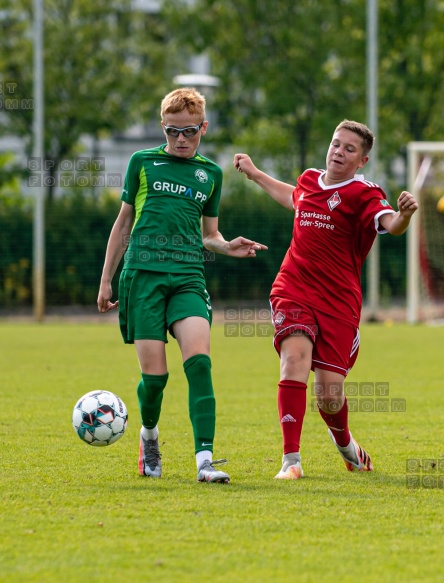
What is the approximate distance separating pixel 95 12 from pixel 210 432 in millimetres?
20887

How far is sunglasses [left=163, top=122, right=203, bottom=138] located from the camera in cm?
541

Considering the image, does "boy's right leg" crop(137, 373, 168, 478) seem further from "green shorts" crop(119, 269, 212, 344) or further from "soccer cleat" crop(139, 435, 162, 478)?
"green shorts" crop(119, 269, 212, 344)

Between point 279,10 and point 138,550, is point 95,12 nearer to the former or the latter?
point 279,10

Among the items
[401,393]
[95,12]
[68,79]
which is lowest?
[401,393]

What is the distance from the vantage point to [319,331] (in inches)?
222

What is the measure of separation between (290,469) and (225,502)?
82cm

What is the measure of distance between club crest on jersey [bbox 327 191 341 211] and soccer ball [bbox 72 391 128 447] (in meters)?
1.55

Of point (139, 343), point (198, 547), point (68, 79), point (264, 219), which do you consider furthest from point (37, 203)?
point (198, 547)

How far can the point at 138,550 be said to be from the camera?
3.77m

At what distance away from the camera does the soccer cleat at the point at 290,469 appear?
5.34 metres

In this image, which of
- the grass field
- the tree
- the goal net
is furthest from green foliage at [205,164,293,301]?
the grass field

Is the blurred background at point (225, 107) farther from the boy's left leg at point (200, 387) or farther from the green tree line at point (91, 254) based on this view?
the boy's left leg at point (200, 387)

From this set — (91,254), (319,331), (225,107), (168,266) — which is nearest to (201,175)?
(168,266)

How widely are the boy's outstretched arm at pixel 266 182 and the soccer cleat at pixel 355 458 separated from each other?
1409 mm
